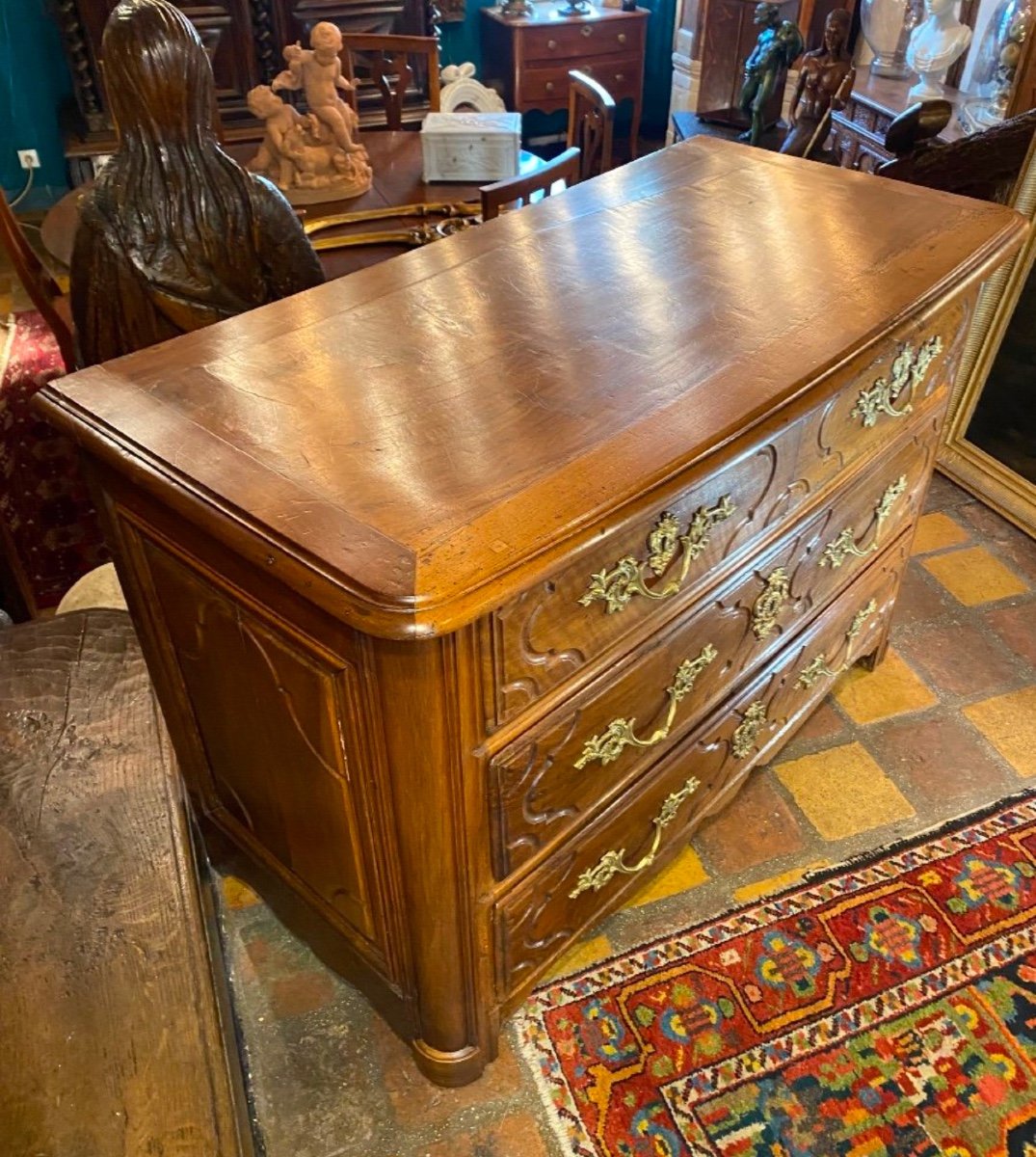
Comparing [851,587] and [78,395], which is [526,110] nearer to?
[851,587]

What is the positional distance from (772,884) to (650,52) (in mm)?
5007

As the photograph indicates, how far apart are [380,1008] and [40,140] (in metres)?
4.64

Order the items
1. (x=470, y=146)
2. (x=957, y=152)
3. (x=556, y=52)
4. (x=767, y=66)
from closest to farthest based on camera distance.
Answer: (x=957, y=152) → (x=470, y=146) → (x=767, y=66) → (x=556, y=52)

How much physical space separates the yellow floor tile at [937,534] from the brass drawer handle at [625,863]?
1.33 m

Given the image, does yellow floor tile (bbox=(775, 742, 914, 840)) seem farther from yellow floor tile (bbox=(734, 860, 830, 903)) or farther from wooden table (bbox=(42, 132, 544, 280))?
wooden table (bbox=(42, 132, 544, 280))

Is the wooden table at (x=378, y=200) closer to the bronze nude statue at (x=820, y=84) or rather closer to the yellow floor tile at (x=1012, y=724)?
the bronze nude statue at (x=820, y=84)

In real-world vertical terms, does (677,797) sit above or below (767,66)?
below

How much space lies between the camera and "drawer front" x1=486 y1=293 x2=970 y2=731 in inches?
36.9

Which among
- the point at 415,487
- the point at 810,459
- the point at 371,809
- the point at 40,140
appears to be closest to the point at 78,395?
the point at 415,487

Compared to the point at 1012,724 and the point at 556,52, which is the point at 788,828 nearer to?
the point at 1012,724

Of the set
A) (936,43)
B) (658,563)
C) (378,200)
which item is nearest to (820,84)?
(936,43)

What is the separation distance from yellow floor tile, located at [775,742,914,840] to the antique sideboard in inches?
13.8

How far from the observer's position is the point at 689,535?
107cm

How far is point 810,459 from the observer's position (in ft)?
4.06
